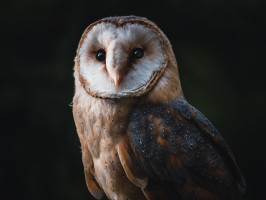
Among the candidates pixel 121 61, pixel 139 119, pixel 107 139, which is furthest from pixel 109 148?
pixel 121 61

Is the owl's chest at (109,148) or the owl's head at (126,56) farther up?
the owl's head at (126,56)

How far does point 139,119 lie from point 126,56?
0.23 m

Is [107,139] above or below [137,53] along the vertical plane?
below

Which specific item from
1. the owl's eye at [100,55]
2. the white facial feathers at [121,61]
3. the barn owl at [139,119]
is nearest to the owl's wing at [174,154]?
the barn owl at [139,119]

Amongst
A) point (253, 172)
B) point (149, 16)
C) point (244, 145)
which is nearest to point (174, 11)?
point (149, 16)

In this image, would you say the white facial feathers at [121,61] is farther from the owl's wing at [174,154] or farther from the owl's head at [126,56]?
the owl's wing at [174,154]

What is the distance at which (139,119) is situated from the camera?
50.3 inches

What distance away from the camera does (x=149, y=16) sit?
8.64ft

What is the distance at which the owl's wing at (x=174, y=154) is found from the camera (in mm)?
1267

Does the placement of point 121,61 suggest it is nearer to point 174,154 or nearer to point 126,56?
point 126,56

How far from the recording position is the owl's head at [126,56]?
122 centimetres

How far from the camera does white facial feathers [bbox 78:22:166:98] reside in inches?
47.4

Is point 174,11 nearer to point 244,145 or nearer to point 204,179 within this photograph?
point 244,145

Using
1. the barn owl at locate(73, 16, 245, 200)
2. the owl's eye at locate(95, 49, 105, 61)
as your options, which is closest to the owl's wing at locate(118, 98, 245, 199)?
the barn owl at locate(73, 16, 245, 200)
